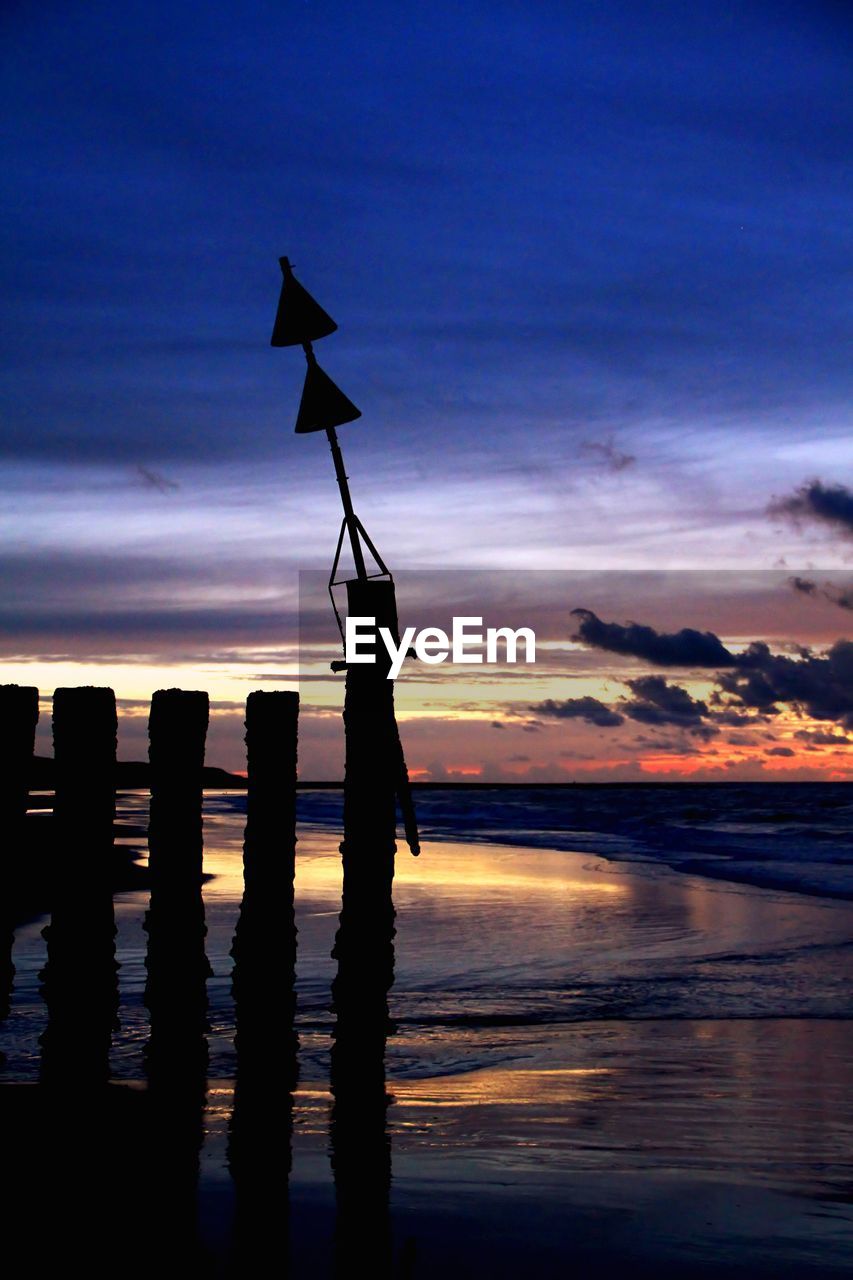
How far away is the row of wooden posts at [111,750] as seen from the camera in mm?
7887

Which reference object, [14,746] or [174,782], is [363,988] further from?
[14,746]

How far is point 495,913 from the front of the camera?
1727 cm

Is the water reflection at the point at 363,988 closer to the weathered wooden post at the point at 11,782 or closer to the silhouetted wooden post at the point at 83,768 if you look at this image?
the silhouetted wooden post at the point at 83,768

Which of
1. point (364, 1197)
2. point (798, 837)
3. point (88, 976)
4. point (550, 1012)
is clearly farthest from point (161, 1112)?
point (798, 837)

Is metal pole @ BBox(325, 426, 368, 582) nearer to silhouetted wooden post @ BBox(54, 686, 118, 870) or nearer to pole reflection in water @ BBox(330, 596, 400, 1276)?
pole reflection in water @ BBox(330, 596, 400, 1276)

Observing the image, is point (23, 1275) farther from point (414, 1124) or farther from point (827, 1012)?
point (827, 1012)

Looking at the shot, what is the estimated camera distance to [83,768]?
7879 millimetres

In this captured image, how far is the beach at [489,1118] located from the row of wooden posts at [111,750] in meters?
1.06

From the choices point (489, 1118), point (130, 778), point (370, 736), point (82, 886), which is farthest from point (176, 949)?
point (130, 778)

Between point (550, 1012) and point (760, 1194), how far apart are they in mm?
4768

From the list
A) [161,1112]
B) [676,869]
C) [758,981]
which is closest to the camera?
[161,1112]

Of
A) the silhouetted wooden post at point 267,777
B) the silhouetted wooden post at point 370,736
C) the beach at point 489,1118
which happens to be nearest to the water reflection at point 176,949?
the beach at point 489,1118

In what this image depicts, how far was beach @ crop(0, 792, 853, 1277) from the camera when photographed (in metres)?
5.51

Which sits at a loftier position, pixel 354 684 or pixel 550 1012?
pixel 354 684
